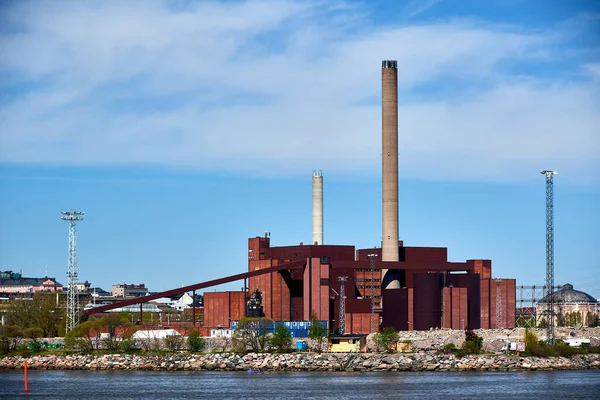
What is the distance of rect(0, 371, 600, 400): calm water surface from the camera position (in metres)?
65.8

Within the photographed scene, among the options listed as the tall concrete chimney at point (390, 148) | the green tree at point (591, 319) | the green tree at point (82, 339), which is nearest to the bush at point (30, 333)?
the green tree at point (82, 339)

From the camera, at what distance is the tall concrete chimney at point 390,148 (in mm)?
126450

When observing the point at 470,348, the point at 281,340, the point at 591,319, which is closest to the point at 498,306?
the point at 470,348

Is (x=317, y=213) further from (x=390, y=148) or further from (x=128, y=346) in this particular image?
(x=128, y=346)

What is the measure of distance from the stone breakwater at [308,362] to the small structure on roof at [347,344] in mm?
7083

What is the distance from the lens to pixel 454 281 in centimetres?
12612

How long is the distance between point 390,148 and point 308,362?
4271 centimetres

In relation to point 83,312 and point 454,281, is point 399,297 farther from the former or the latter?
point 83,312

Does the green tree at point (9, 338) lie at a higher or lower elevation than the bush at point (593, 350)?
higher

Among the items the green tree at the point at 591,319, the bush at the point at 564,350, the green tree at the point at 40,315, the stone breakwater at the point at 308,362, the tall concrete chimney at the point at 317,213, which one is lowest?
the green tree at the point at 591,319

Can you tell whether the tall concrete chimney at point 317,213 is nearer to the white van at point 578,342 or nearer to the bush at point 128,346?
the white van at point 578,342

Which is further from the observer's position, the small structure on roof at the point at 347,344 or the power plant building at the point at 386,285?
the power plant building at the point at 386,285

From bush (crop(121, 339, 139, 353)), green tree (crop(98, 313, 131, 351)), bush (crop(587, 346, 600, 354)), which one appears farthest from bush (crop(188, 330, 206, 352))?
bush (crop(587, 346, 600, 354))

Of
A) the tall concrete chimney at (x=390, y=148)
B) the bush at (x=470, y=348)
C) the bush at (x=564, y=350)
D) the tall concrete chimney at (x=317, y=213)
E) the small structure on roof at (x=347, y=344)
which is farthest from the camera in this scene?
the tall concrete chimney at (x=317, y=213)
